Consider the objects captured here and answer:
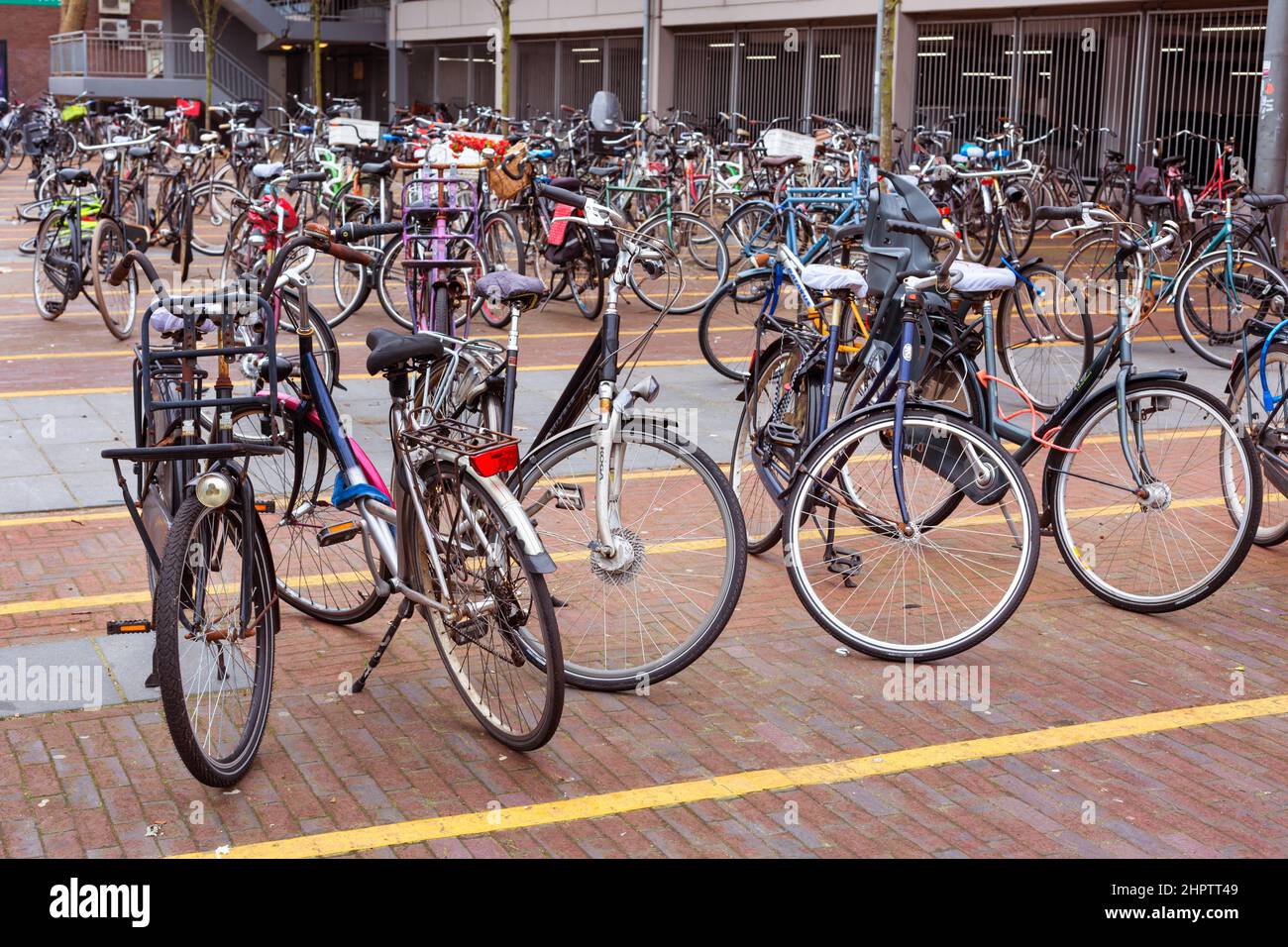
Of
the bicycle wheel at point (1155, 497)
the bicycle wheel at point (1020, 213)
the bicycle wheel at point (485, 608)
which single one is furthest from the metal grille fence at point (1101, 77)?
the bicycle wheel at point (485, 608)

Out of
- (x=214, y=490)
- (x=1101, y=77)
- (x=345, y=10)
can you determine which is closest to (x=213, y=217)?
(x=1101, y=77)

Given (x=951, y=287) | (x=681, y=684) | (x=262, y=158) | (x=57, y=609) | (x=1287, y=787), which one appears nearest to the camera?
(x=1287, y=787)

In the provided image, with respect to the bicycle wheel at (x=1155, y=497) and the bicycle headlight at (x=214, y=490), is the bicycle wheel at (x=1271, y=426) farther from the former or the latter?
the bicycle headlight at (x=214, y=490)

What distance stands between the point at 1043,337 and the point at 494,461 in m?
5.65

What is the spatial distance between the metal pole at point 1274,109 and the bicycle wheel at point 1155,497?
9083 millimetres

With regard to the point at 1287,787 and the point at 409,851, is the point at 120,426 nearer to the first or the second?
the point at 409,851

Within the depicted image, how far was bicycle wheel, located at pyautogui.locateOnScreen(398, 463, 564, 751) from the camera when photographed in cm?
409

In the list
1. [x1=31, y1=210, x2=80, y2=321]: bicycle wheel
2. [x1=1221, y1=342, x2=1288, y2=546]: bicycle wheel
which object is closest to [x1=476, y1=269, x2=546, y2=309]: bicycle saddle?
[x1=1221, y1=342, x2=1288, y2=546]: bicycle wheel

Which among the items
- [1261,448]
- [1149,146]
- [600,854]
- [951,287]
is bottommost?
[600,854]

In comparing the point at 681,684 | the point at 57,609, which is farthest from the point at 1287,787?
the point at 57,609

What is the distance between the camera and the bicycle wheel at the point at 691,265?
40.3 feet

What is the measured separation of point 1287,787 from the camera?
4141mm

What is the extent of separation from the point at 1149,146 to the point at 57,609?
17.4m

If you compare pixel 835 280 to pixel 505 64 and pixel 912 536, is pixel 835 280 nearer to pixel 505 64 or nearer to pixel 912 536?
pixel 912 536
